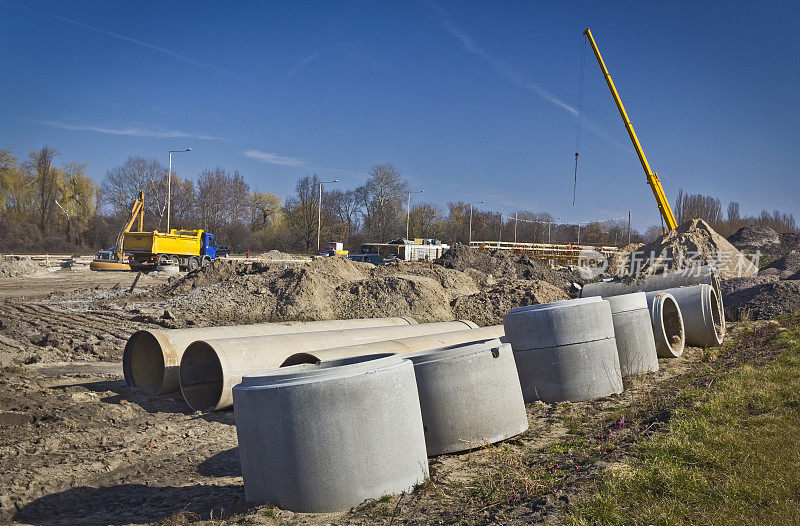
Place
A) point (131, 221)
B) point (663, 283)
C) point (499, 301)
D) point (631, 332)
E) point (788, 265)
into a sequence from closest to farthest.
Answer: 1. point (631, 332)
2. point (663, 283)
3. point (499, 301)
4. point (788, 265)
5. point (131, 221)

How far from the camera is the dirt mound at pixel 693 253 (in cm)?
2220

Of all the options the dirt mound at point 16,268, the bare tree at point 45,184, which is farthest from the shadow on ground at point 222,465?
the bare tree at point 45,184

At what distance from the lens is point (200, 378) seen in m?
8.56

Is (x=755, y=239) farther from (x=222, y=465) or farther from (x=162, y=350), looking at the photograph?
(x=222, y=465)

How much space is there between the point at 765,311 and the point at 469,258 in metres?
14.4

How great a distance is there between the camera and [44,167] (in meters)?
59.5

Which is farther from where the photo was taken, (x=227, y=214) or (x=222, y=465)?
(x=227, y=214)

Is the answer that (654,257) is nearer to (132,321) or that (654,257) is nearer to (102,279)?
(132,321)

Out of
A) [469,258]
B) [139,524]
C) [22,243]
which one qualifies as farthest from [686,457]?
[22,243]

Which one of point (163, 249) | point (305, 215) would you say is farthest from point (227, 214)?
point (163, 249)

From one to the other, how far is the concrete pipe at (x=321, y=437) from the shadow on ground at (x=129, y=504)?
508 millimetres

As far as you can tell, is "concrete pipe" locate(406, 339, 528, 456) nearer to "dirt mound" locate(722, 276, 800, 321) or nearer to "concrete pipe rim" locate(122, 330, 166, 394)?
"concrete pipe rim" locate(122, 330, 166, 394)

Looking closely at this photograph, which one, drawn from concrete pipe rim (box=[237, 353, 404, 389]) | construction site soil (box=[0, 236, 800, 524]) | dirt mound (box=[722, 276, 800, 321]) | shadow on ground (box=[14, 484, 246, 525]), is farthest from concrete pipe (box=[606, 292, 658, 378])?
dirt mound (box=[722, 276, 800, 321])

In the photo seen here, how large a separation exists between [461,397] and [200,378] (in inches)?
193
